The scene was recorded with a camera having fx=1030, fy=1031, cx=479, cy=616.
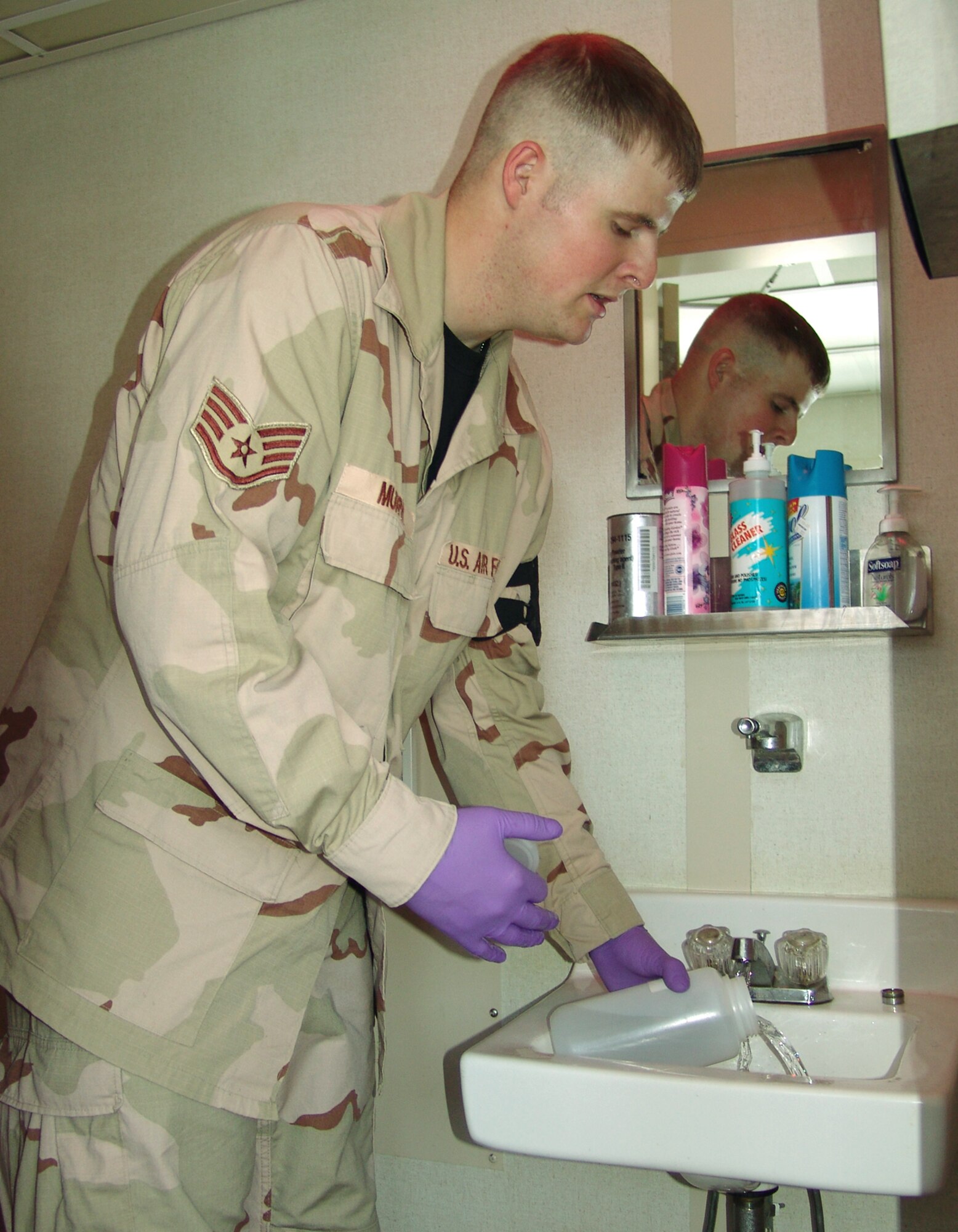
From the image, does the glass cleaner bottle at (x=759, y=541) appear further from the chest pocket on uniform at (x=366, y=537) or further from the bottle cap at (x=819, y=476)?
the chest pocket on uniform at (x=366, y=537)

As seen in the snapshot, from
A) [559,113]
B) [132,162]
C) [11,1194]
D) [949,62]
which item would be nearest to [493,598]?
[559,113]

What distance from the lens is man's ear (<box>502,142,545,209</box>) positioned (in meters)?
1.07

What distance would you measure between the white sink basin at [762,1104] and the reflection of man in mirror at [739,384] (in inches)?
29.3

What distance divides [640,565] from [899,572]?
327 mm

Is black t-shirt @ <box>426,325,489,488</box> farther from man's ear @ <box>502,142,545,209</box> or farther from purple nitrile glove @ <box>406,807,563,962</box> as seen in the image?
purple nitrile glove @ <box>406,807,563,962</box>

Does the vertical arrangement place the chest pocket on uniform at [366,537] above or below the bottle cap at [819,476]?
below

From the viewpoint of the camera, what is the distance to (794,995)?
4.11 feet

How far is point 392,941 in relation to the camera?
5.08ft

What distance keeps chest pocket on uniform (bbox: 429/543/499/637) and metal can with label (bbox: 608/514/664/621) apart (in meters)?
0.24

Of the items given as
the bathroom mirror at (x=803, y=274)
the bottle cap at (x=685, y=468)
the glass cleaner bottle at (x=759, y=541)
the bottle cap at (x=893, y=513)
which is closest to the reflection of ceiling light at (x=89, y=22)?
the bathroom mirror at (x=803, y=274)

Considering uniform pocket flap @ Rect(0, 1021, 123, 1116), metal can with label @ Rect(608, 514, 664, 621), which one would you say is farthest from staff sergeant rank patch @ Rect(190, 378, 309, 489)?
metal can with label @ Rect(608, 514, 664, 621)

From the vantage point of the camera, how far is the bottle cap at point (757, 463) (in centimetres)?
133

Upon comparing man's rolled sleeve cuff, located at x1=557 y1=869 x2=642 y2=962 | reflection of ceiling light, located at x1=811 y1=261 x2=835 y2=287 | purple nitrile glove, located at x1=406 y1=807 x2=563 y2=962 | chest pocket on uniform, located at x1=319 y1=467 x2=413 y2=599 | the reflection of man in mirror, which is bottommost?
man's rolled sleeve cuff, located at x1=557 y1=869 x2=642 y2=962

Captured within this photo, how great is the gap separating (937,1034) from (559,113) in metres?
1.04
